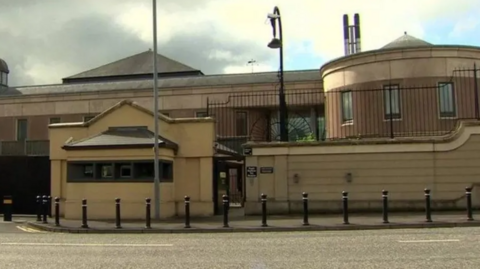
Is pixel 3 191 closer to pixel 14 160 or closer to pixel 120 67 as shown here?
pixel 14 160

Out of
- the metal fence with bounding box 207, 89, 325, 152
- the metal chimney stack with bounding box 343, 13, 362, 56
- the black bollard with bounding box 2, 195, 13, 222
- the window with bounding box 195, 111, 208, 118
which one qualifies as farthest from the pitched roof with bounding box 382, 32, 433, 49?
the black bollard with bounding box 2, 195, 13, 222

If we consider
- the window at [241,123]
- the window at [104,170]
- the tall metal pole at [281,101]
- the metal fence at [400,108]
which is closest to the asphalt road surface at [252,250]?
the window at [104,170]

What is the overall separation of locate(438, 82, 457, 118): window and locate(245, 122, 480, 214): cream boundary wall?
6.79m

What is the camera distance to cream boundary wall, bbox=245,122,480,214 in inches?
790

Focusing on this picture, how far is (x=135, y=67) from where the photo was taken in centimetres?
5472

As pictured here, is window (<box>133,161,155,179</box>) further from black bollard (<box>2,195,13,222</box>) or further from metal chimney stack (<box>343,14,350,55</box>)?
metal chimney stack (<box>343,14,350,55</box>)

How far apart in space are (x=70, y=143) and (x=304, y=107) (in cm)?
1981

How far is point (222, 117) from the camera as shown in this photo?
35594 millimetres

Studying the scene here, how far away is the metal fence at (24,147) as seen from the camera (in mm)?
38606

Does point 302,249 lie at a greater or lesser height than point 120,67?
lesser

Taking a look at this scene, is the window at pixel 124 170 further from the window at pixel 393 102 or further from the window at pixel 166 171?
the window at pixel 393 102

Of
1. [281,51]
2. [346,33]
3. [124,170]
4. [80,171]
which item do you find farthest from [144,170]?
[346,33]

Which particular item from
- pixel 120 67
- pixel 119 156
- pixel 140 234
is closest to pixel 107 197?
pixel 119 156

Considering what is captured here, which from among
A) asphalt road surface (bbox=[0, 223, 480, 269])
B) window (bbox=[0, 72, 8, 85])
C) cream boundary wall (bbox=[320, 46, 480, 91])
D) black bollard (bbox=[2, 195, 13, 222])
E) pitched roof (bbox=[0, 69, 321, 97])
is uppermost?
window (bbox=[0, 72, 8, 85])
